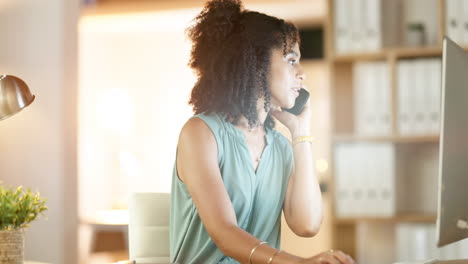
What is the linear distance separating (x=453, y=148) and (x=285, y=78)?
0.81 metres

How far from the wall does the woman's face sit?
1528 mm

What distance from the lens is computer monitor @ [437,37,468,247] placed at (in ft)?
3.73

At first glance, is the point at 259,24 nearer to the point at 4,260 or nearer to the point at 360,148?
the point at 4,260

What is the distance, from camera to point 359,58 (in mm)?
2887

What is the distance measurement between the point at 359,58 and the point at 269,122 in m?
1.15

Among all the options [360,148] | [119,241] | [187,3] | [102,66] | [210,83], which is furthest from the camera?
[119,241]

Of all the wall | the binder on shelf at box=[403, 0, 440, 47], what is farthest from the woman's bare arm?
the wall

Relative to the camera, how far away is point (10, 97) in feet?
5.86

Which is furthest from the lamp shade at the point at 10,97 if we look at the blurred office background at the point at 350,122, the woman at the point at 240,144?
the blurred office background at the point at 350,122

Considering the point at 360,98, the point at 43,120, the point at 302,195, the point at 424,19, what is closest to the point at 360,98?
the point at 360,98

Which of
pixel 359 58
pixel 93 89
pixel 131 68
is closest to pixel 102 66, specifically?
pixel 131 68

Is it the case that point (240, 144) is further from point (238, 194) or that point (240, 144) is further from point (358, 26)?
point (358, 26)

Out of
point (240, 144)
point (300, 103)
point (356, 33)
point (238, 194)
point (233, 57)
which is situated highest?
point (356, 33)

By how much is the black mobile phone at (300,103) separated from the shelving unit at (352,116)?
0.93m
